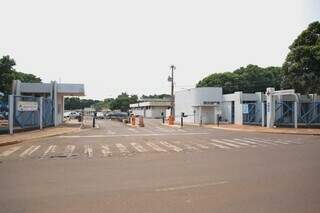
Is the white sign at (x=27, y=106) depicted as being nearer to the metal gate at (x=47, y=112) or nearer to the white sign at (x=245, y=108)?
the metal gate at (x=47, y=112)

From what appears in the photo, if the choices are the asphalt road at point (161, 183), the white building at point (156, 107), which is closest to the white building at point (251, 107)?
the asphalt road at point (161, 183)

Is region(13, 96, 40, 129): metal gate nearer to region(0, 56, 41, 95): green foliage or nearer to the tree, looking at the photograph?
region(0, 56, 41, 95): green foliage

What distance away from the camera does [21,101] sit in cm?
3100

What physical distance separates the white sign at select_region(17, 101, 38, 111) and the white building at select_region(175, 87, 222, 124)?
80.8 ft

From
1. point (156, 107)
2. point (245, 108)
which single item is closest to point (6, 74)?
point (245, 108)

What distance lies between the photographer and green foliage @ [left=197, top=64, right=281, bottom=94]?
8556 cm

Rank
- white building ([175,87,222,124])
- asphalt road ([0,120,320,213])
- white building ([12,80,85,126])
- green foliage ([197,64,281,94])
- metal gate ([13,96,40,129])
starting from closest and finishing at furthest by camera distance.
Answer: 1. asphalt road ([0,120,320,213])
2. metal gate ([13,96,40,129])
3. white building ([12,80,85,126])
4. white building ([175,87,222,124])
5. green foliage ([197,64,281,94])

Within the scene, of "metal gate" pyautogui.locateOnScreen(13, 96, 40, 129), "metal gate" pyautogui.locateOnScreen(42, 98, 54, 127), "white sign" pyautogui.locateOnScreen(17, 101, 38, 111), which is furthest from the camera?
"metal gate" pyautogui.locateOnScreen(42, 98, 54, 127)

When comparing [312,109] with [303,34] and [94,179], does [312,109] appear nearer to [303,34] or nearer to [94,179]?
[303,34]

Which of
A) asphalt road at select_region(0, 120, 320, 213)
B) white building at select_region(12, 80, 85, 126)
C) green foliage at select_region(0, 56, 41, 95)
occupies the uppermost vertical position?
green foliage at select_region(0, 56, 41, 95)

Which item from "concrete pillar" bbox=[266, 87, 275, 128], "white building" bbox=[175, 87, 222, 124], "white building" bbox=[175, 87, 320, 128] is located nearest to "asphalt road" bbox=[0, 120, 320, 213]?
"concrete pillar" bbox=[266, 87, 275, 128]

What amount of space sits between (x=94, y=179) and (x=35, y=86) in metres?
35.8

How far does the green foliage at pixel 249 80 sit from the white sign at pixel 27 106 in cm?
5585

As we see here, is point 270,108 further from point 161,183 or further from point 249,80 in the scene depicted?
point 249,80
